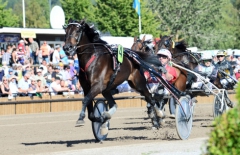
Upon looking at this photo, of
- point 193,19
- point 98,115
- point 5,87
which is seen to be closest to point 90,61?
point 98,115

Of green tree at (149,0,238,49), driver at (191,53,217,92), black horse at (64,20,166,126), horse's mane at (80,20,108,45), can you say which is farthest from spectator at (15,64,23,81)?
green tree at (149,0,238,49)

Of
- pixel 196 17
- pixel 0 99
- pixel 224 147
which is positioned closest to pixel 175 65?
pixel 0 99

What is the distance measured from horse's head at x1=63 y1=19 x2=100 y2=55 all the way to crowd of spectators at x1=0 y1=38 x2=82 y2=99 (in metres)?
8.43

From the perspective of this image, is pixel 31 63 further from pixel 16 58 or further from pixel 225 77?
pixel 225 77

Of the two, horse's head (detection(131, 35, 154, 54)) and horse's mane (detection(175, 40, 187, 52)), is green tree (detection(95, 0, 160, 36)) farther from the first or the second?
horse's mane (detection(175, 40, 187, 52))

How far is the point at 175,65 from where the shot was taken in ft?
43.5

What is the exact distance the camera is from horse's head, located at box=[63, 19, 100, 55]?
36.1 ft

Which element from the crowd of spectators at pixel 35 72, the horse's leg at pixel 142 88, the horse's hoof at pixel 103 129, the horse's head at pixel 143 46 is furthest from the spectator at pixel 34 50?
the horse's hoof at pixel 103 129

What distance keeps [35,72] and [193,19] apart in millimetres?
35355

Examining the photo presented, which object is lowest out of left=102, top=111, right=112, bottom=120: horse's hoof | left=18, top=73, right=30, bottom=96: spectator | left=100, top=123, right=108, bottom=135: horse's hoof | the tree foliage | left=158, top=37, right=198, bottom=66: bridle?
left=100, top=123, right=108, bottom=135: horse's hoof

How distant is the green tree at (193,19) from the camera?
2136 inches

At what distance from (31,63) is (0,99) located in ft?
9.71

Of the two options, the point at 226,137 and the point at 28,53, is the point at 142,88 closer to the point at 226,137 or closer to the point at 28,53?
the point at 226,137

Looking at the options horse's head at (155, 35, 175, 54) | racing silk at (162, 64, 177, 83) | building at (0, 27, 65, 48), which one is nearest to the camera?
racing silk at (162, 64, 177, 83)
